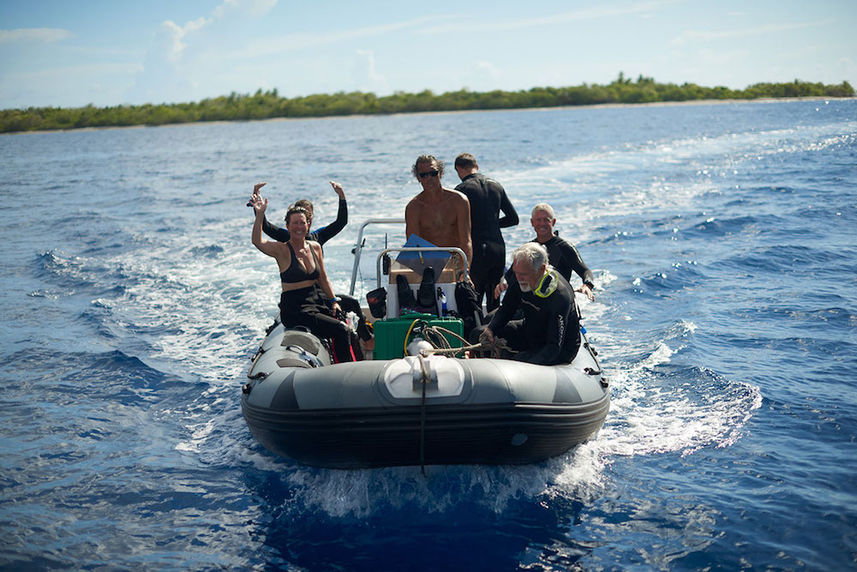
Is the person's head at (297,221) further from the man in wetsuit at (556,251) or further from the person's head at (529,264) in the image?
the person's head at (529,264)

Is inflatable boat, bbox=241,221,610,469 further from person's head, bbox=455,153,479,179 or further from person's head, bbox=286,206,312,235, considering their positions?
person's head, bbox=455,153,479,179

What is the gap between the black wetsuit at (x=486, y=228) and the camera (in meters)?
5.91

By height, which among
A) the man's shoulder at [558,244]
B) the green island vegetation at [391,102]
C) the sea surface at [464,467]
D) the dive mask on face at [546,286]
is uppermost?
the green island vegetation at [391,102]

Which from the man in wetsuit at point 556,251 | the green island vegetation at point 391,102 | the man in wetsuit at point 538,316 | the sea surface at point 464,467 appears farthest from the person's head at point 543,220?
the green island vegetation at point 391,102

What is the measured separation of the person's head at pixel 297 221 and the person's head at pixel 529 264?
1.78m

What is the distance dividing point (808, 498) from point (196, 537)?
3465 mm

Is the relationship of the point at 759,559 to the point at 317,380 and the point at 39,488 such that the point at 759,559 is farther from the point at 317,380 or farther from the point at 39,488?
the point at 39,488

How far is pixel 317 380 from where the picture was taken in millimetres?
4121

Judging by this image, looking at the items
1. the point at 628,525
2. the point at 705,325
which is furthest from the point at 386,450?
the point at 705,325

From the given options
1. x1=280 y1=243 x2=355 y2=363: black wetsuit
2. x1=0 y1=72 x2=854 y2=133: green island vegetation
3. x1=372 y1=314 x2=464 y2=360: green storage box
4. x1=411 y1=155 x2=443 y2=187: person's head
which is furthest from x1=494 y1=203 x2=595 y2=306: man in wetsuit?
x1=0 y1=72 x2=854 y2=133: green island vegetation

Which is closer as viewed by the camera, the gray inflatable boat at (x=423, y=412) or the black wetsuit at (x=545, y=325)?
the gray inflatable boat at (x=423, y=412)

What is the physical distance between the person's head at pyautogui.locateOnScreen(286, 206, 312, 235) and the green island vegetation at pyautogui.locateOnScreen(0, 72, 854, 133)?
66790 mm

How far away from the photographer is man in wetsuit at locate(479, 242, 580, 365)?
4.25 meters

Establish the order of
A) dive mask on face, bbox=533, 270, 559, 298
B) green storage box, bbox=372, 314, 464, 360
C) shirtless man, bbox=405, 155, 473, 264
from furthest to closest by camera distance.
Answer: shirtless man, bbox=405, 155, 473, 264, green storage box, bbox=372, 314, 464, 360, dive mask on face, bbox=533, 270, 559, 298
